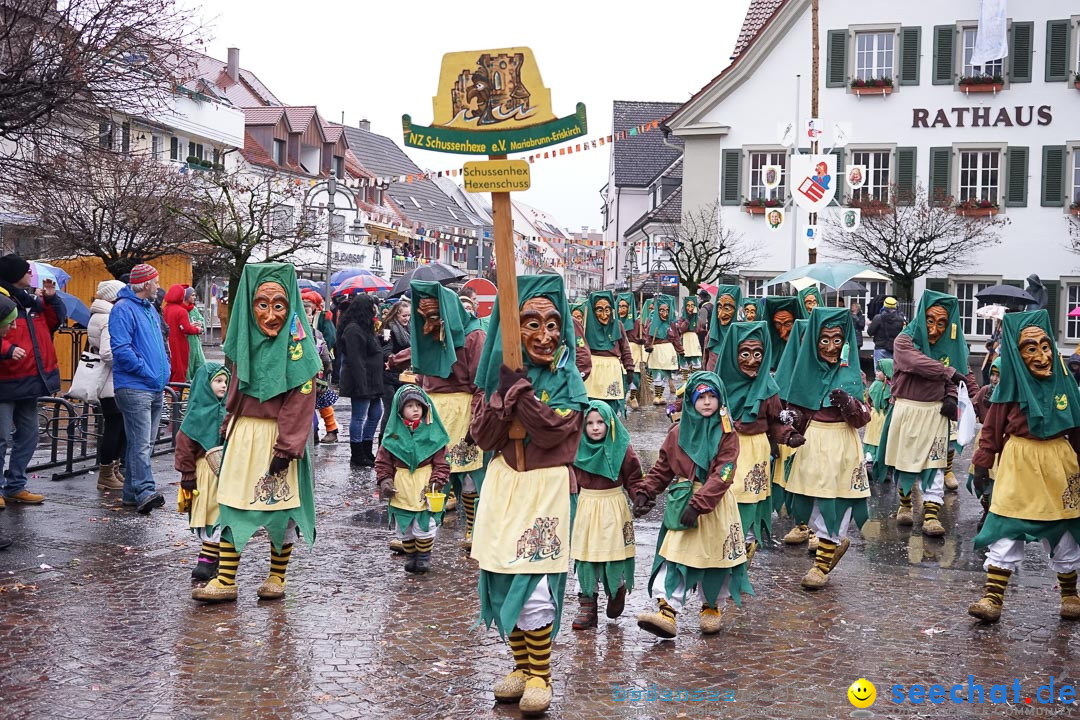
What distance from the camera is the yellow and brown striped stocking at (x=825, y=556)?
8531mm

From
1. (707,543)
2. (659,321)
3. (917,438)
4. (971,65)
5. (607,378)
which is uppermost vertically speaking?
(971,65)

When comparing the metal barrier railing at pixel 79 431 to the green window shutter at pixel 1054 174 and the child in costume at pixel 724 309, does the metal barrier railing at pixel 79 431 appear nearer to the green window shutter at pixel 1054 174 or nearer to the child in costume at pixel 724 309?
the child in costume at pixel 724 309

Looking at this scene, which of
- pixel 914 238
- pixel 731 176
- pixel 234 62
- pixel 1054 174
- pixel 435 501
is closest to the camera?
pixel 435 501

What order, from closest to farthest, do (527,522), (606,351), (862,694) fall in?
(527,522), (862,694), (606,351)

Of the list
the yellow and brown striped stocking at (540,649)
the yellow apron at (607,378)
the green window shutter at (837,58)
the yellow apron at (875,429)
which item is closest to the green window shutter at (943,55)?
the green window shutter at (837,58)

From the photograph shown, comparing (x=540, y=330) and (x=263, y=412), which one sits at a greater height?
(x=540, y=330)

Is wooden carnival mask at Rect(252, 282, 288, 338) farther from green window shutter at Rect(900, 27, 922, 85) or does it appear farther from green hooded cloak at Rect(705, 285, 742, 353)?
green window shutter at Rect(900, 27, 922, 85)

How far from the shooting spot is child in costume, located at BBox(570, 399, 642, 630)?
700 centimetres

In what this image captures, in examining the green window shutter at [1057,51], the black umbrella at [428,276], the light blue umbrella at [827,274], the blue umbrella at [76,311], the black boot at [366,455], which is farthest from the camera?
the green window shutter at [1057,51]

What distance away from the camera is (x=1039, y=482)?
24.8 ft

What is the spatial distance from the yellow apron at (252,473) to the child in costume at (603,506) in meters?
1.90

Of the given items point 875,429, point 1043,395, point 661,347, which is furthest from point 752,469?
point 661,347

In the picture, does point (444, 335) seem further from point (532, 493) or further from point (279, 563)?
point (532, 493)

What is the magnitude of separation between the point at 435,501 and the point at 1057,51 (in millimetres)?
28909
